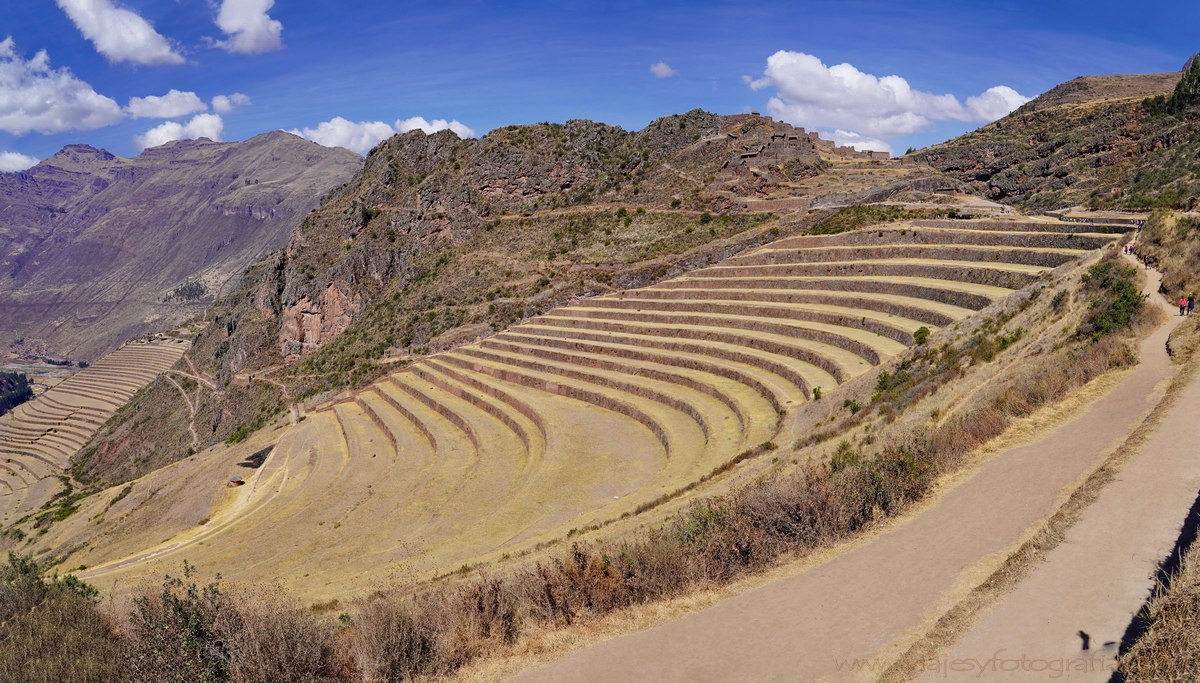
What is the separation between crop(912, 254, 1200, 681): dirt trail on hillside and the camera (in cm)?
467

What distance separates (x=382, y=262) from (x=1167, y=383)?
53912 mm

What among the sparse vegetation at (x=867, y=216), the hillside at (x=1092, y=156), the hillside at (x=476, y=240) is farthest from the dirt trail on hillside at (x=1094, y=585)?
the hillside at (x=476, y=240)

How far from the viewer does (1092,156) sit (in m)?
52.1

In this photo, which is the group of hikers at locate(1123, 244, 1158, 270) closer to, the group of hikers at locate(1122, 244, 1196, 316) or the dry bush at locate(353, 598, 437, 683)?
the group of hikers at locate(1122, 244, 1196, 316)

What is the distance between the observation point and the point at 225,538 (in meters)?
16.8

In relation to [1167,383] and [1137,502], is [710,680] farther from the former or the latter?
[1167,383]

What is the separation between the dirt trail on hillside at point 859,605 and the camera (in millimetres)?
5379

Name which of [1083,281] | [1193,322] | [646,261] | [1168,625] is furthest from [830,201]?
[1168,625]

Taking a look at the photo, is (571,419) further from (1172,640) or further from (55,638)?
(1172,640)

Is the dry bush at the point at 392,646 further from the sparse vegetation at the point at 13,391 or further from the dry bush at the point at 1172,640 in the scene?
the sparse vegetation at the point at 13,391

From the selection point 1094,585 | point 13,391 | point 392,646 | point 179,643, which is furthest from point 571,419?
point 13,391

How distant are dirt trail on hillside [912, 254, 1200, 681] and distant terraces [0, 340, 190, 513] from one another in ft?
223

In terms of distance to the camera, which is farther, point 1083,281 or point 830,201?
point 830,201

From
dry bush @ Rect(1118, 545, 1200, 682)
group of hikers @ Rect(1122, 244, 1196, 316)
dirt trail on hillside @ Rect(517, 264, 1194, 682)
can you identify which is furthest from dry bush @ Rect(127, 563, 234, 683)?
group of hikers @ Rect(1122, 244, 1196, 316)
